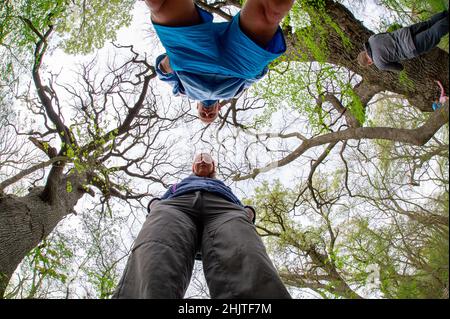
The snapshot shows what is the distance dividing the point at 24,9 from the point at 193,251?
400 cm

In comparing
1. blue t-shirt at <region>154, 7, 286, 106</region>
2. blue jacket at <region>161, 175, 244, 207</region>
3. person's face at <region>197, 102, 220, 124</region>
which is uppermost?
person's face at <region>197, 102, 220, 124</region>

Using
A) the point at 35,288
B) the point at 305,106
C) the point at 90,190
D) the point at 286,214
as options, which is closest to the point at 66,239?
the point at 90,190

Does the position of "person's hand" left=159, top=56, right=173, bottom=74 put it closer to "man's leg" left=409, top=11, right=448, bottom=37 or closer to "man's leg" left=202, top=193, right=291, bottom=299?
"man's leg" left=202, top=193, right=291, bottom=299

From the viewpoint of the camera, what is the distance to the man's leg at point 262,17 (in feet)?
6.11

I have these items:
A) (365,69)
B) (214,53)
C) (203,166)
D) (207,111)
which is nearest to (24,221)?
(203,166)

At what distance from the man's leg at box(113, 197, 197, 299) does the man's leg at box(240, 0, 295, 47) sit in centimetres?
133

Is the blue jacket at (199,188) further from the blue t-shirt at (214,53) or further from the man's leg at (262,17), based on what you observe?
the man's leg at (262,17)

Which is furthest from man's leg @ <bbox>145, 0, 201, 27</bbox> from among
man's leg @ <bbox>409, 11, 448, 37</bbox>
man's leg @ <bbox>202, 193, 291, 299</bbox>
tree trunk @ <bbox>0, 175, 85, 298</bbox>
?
tree trunk @ <bbox>0, 175, 85, 298</bbox>

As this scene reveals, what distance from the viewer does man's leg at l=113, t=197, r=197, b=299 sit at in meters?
1.67

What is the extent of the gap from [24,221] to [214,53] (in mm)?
3916

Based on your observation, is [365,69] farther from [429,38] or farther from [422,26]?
[429,38]

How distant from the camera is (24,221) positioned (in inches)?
184

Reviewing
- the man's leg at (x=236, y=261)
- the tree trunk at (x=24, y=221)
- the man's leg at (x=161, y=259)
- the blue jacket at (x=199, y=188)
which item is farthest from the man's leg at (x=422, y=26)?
the tree trunk at (x=24, y=221)

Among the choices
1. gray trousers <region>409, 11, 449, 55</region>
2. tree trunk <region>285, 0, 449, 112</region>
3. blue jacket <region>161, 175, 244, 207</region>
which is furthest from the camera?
tree trunk <region>285, 0, 449, 112</region>
